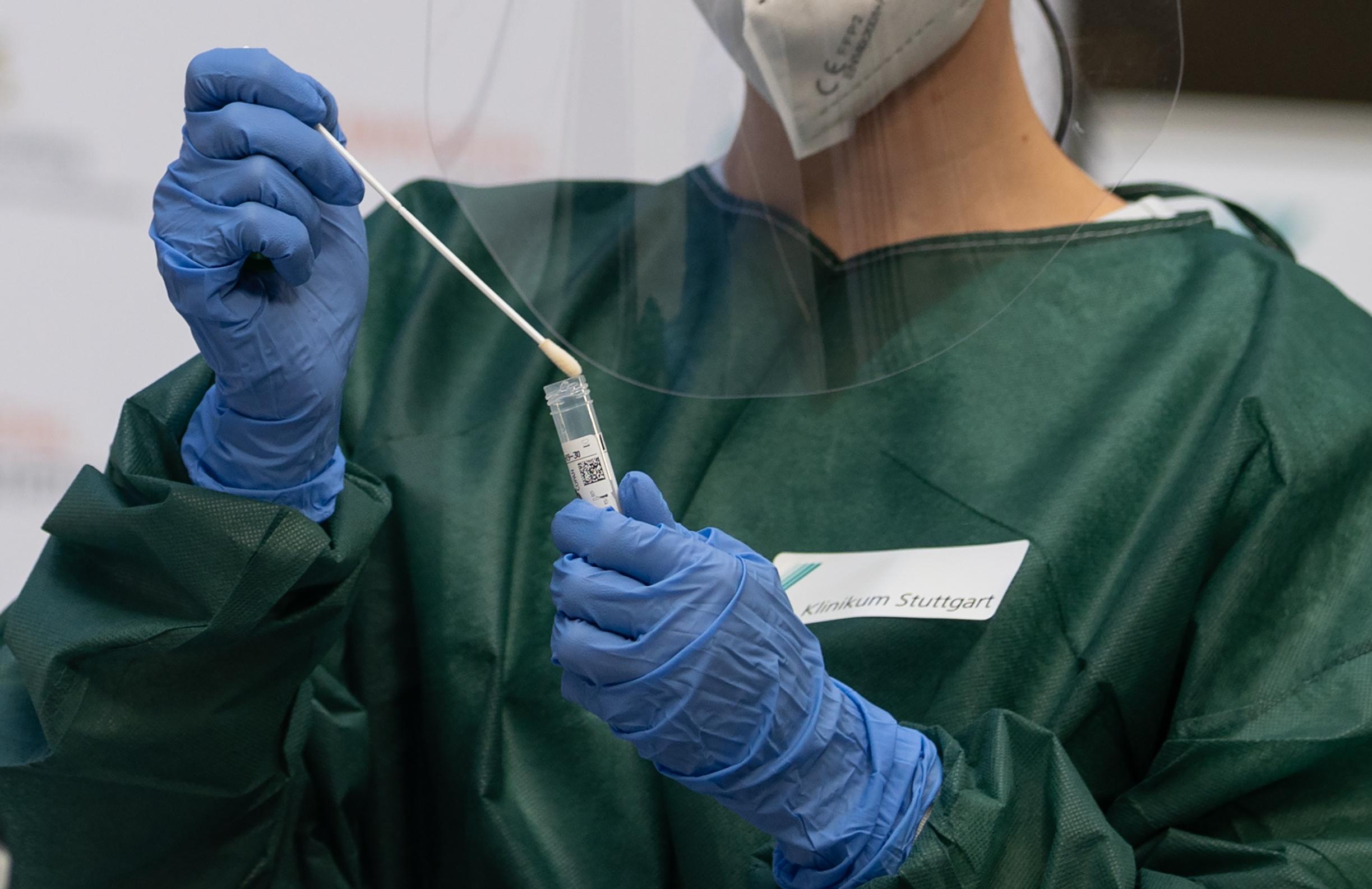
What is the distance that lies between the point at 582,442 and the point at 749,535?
9.9 inches

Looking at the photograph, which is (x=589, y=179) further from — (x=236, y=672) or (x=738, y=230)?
(x=236, y=672)

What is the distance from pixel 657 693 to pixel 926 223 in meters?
0.44

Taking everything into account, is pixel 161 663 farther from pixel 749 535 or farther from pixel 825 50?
pixel 825 50

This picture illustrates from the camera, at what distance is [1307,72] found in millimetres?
1579

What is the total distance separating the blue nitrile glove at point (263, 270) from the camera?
2.31ft

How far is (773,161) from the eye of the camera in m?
0.85

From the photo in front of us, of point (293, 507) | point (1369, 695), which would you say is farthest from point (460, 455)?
point (1369, 695)

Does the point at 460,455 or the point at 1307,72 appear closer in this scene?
the point at 460,455

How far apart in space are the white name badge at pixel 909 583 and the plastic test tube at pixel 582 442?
0.66ft

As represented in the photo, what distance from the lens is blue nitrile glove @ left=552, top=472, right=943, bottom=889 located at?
0.68 metres

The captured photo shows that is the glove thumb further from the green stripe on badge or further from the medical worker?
the green stripe on badge

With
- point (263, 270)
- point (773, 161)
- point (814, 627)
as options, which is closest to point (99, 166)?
point (263, 270)

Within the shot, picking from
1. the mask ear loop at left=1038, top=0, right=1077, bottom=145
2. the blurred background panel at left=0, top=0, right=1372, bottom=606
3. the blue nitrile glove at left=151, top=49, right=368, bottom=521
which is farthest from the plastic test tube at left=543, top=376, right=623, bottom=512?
the blurred background panel at left=0, top=0, right=1372, bottom=606

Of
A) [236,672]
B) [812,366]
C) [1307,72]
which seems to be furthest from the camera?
[1307,72]
